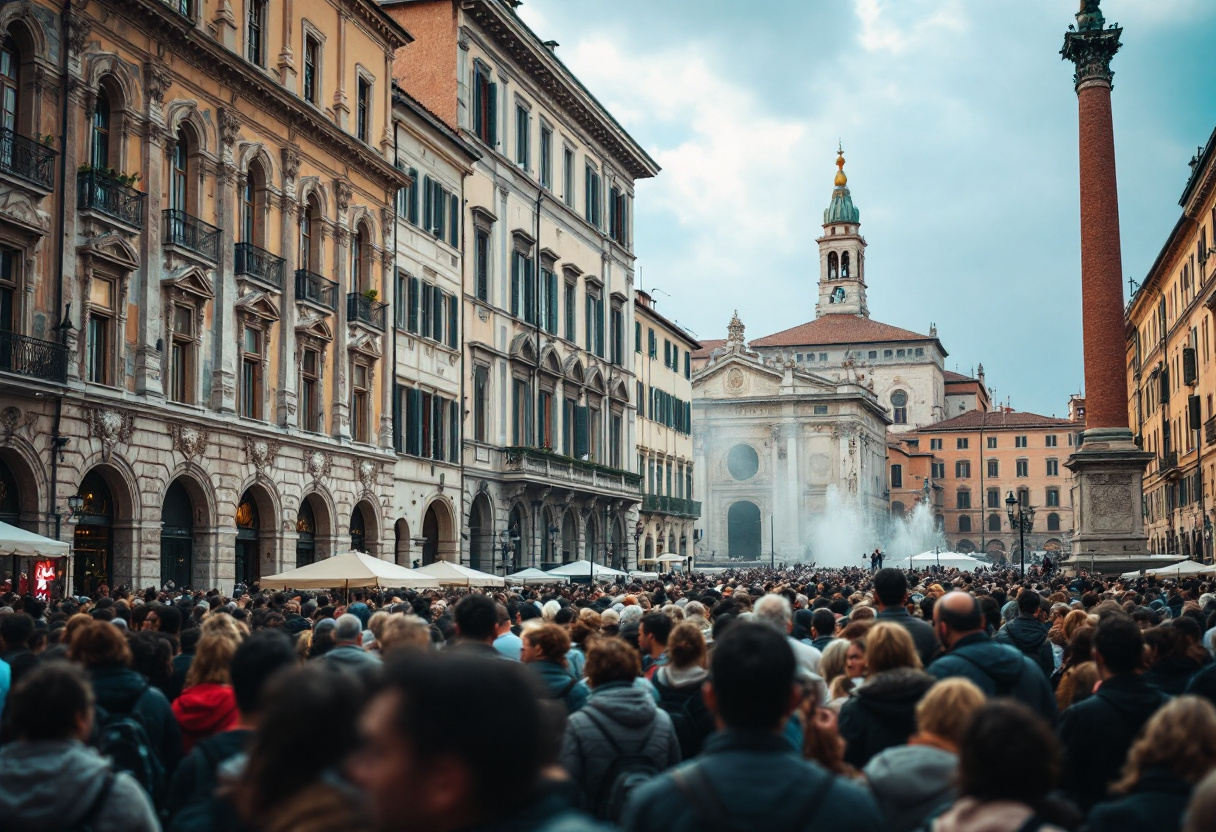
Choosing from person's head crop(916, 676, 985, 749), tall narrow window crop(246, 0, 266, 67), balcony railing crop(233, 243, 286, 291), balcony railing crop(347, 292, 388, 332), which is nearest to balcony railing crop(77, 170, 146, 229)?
balcony railing crop(233, 243, 286, 291)

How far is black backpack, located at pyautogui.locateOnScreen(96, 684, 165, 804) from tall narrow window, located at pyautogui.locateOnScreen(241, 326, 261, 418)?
2678cm

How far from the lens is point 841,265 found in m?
160

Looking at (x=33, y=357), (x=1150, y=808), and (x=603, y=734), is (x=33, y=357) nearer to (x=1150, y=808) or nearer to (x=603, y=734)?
(x=603, y=734)

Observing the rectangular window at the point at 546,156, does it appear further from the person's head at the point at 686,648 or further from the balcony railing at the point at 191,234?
the person's head at the point at 686,648

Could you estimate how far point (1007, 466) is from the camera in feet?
495

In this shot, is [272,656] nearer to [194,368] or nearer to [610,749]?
[610,749]

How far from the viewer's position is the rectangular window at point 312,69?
36.5 meters

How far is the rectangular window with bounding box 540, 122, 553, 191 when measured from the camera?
55.5 meters

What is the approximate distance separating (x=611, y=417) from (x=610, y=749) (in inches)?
2210

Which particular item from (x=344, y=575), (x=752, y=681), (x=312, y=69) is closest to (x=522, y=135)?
(x=312, y=69)

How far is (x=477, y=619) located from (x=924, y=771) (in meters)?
3.92

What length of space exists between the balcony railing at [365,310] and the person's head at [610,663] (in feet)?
105

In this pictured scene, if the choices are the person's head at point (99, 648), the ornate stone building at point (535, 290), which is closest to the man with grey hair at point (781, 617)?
the person's head at point (99, 648)

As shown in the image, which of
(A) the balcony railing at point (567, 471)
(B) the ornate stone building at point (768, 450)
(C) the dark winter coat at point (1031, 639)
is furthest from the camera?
(B) the ornate stone building at point (768, 450)
